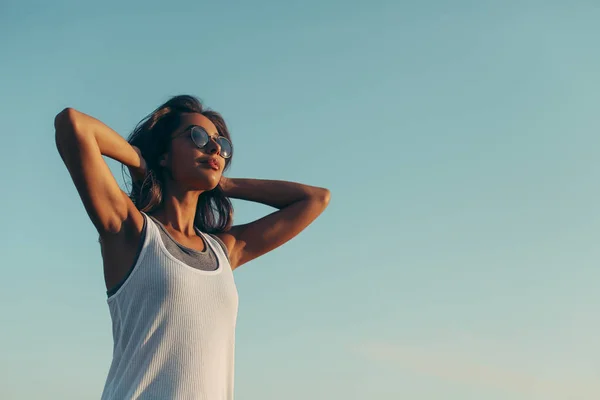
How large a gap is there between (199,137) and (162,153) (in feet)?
1.05

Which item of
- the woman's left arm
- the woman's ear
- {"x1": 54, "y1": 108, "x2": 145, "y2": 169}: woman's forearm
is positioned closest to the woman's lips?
the woman's ear

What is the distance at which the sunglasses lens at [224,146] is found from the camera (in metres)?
6.03

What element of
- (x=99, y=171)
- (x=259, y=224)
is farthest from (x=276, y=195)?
(x=99, y=171)

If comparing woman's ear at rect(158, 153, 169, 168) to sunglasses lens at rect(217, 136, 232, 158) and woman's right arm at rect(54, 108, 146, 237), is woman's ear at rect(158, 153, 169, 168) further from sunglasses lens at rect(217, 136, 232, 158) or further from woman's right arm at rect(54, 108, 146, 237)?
woman's right arm at rect(54, 108, 146, 237)

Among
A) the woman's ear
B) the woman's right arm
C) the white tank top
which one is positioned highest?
the woman's ear

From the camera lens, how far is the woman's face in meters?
5.89

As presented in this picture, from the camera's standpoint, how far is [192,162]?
19.3 ft

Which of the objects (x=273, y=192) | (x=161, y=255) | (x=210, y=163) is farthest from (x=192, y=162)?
(x=273, y=192)

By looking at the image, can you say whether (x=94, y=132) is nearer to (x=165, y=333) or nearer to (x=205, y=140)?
(x=205, y=140)

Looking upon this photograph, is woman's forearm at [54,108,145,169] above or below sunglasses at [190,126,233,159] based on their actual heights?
below

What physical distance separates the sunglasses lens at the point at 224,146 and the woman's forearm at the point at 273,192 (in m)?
0.68

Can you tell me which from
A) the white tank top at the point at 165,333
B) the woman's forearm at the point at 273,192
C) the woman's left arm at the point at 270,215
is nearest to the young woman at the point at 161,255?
the white tank top at the point at 165,333

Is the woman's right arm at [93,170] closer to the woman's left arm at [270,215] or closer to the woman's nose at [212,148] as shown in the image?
the woman's nose at [212,148]

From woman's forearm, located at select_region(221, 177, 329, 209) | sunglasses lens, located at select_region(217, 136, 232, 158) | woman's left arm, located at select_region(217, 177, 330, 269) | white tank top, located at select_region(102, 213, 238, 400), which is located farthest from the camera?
woman's forearm, located at select_region(221, 177, 329, 209)
